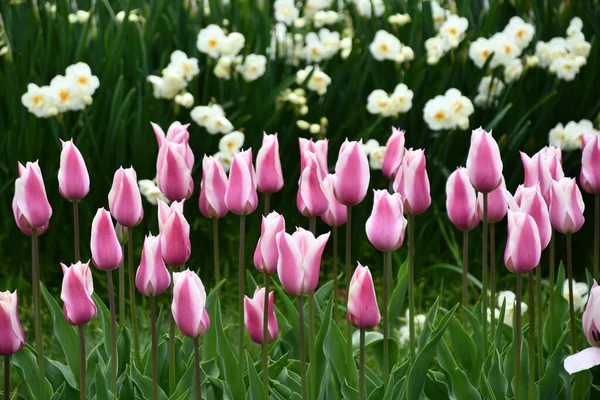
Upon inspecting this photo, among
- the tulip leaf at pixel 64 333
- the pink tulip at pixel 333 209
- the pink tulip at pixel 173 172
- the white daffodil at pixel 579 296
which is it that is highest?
the pink tulip at pixel 173 172

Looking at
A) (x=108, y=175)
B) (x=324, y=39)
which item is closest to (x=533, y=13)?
(x=324, y=39)

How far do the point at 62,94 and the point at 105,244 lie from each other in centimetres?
173

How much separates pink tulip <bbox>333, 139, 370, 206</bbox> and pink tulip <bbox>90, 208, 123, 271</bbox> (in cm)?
41

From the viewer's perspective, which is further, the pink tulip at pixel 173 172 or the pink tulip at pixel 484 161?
the pink tulip at pixel 173 172

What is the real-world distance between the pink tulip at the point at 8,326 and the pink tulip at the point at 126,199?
10.8 inches

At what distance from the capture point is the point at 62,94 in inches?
132

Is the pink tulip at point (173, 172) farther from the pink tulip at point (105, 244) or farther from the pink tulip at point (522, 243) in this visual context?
the pink tulip at point (522, 243)

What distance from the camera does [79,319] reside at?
1.67m

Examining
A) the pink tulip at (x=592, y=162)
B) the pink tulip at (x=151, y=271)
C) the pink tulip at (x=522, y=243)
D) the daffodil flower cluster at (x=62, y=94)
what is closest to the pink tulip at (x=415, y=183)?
the pink tulip at (x=522, y=243)

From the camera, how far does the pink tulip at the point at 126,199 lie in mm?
1823

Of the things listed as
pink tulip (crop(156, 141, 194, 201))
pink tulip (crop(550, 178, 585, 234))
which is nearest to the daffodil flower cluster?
pink tulip (crop(156, 141, 194, 201))

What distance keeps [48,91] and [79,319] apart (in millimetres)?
1823

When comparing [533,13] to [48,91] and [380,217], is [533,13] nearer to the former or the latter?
[48,91]

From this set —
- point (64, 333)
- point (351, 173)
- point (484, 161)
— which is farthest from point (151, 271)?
point (484, 161)
